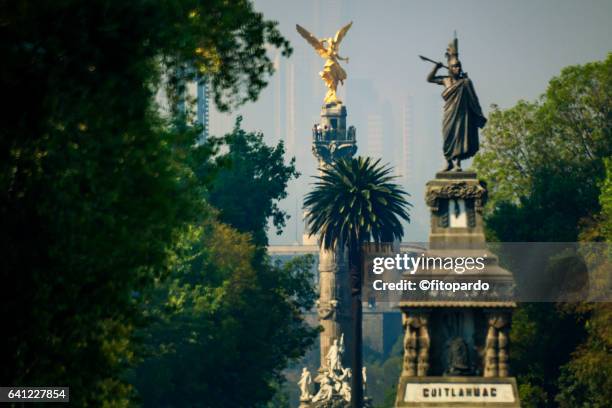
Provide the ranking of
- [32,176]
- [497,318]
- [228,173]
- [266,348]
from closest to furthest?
[32,176], [497,318], [266,348], [228,173]

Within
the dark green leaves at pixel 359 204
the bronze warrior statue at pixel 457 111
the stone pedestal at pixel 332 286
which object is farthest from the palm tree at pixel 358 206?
the stone pedestal at pixel 332 286

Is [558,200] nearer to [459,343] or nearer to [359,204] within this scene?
[359,204]

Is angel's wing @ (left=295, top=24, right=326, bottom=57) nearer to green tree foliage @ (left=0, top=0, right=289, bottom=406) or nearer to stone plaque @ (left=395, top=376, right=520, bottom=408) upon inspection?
stone plaque @ (left=395, top=376, right=520, bottom=408)

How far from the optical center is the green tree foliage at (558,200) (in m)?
88.7

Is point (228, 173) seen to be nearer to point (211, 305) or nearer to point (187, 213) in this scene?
point (211, 305)

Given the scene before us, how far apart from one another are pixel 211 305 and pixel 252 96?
4073 centimetres

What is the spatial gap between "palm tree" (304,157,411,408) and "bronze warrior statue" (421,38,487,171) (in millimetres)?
36965

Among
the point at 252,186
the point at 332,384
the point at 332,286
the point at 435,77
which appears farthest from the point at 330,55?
the point at 435,77

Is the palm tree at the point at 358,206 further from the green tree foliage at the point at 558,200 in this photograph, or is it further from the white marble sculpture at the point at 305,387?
the white marble sculpture at the point at 305,387

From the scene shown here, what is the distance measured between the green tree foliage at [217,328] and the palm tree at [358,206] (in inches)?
145

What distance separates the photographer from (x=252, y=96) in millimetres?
40594

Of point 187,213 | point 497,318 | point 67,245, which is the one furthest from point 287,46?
point 497,318

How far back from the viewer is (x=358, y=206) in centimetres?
10269

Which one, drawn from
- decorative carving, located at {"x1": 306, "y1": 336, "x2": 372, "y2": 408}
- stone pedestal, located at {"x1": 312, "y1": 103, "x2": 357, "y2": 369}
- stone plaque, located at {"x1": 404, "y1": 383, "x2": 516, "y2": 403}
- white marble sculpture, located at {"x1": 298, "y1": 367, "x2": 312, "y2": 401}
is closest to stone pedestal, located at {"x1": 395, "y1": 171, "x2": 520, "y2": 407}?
stone plaque, located at {"x1": 404, "y1": 383, "x2": 516, "y2": 403}
